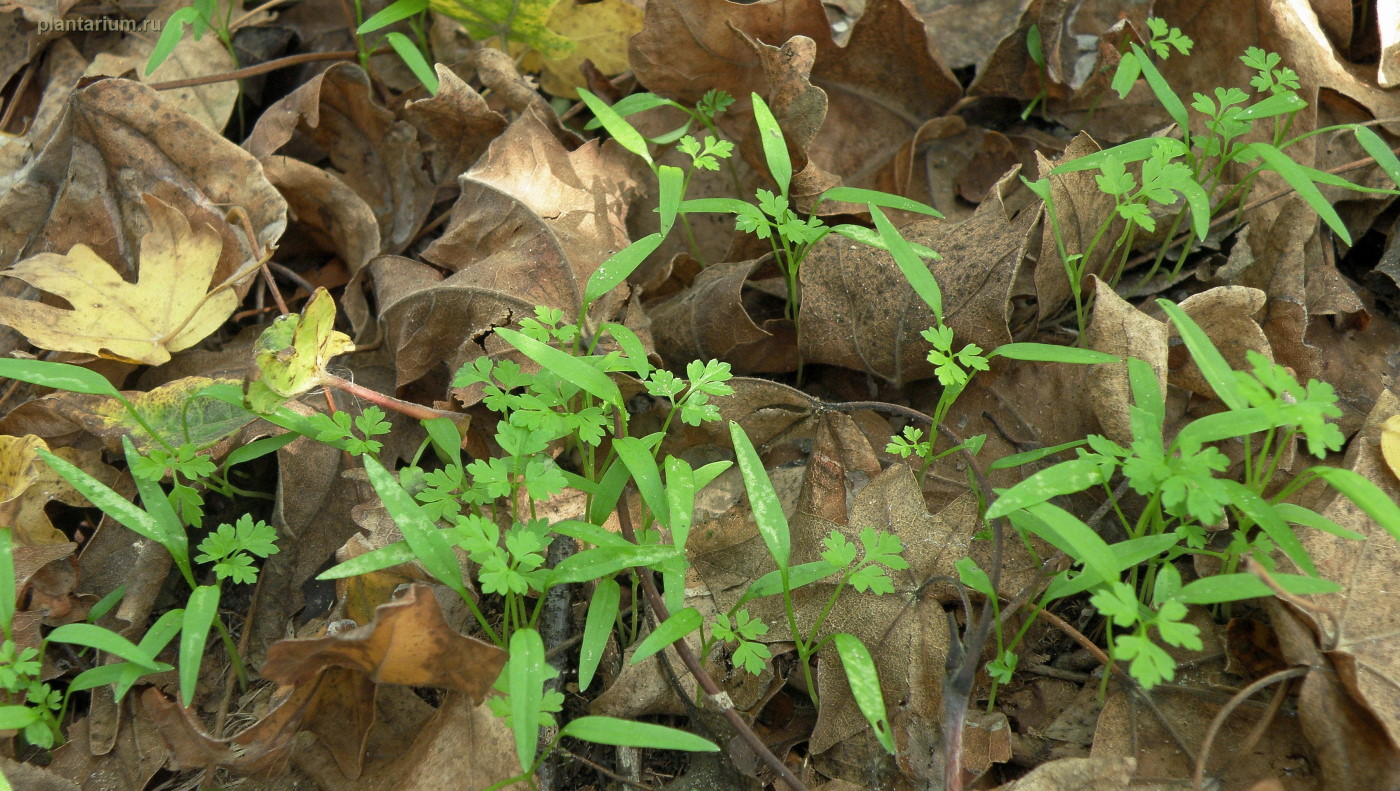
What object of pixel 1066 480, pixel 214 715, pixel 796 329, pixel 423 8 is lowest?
pixel 214 715

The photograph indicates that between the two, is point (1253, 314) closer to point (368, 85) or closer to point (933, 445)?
point (933, 445)

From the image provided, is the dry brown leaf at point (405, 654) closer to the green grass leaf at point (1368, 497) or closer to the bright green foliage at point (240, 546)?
the bright green foliage at point (240, 546)

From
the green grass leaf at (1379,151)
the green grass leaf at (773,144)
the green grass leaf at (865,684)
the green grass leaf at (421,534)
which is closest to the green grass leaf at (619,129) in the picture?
the green grass leaf at (773,144)

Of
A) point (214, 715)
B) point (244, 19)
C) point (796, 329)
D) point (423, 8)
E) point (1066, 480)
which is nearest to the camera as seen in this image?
point (1066, 480)

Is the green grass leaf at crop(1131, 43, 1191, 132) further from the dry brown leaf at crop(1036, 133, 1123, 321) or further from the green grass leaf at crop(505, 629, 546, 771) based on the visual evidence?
the green grass leaf at crop(505, 629, 546, 771)

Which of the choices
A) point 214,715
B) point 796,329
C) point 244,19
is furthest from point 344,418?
point 244,19

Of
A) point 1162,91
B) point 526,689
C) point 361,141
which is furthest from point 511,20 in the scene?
point 526,689

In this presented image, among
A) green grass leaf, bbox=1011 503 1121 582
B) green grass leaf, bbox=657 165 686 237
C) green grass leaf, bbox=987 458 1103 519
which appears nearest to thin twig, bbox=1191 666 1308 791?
green grass leaf, bbox=1011 503 1121 582
